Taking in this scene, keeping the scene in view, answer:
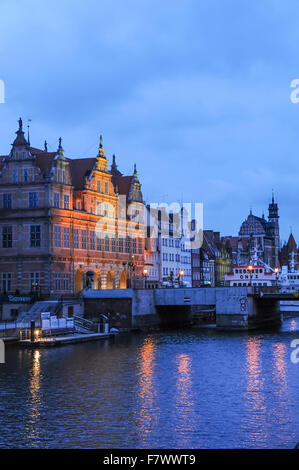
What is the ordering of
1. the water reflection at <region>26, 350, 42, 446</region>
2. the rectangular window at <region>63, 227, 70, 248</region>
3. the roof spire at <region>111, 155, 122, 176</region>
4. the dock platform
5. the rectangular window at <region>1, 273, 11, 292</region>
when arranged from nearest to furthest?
the water reflection at <region>26, 350, 42, 446</region> < the dock platform < the rectangular window at <region>1, 273, 11, 292</region> < the rectangular window at <region>63, 227, 70, 248</region> < the roof spire at <region>111, 155, 122, 176</region>

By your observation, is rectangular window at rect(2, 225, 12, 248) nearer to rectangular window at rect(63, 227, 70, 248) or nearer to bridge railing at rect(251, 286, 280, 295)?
rectangular window at rect(63, 227, 70, 248)

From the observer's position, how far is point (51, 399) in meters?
37.5

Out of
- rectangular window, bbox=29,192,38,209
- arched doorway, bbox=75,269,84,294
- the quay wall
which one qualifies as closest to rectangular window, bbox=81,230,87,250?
arched doorway, bbox=75,269,84,294

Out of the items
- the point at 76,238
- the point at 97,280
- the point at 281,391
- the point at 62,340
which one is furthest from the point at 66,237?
the point at 281,391

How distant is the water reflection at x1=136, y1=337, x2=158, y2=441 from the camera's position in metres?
31.6

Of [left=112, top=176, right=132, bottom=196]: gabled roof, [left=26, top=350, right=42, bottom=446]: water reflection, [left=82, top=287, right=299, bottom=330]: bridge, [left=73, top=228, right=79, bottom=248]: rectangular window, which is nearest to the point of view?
[left=26, top=350, right=42, bottom=446]: water reflection

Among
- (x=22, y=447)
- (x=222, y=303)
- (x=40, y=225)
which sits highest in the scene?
(x=40, y=225)


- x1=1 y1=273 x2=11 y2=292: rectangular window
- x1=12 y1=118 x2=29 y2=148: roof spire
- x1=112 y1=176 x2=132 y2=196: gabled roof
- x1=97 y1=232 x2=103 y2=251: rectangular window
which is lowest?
x1=1 y1=273 x2=11 y2=292: rectangular window

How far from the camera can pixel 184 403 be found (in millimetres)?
36594

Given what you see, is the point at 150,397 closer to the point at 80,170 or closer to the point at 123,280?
the point at 80,170

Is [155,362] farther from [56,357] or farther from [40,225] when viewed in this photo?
[40,225]

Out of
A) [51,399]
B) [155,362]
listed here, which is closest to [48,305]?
[155,362]

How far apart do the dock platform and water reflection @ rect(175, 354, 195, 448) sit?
13.9 m

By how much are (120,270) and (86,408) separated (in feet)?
203
